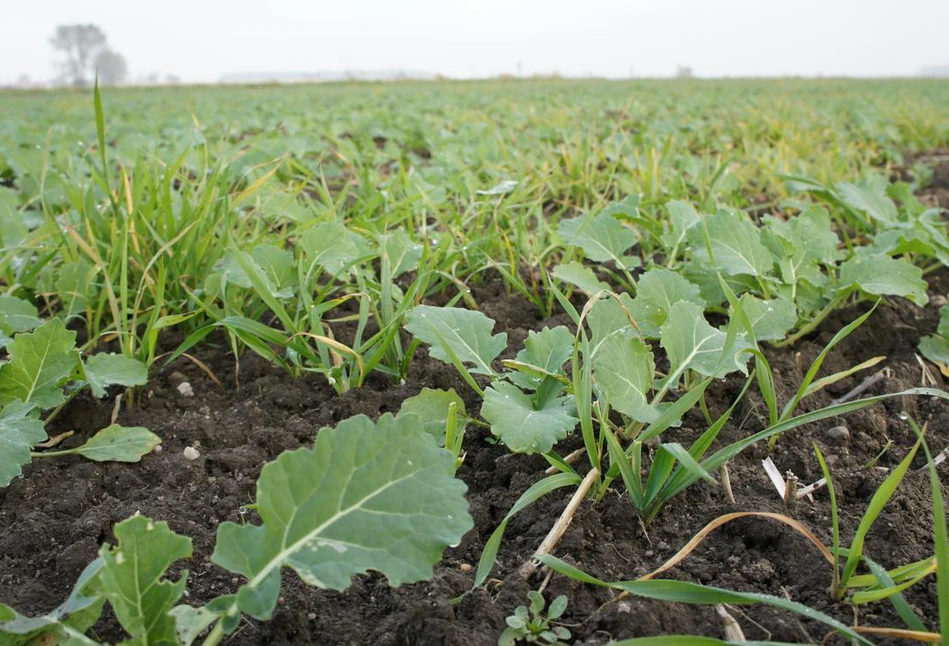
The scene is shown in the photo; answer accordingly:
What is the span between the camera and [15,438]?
104cm

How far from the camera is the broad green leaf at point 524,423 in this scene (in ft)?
3.24

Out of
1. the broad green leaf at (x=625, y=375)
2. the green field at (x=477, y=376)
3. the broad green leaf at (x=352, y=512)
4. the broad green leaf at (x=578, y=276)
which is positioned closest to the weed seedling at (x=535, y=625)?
the green field at (x=477, y=376)

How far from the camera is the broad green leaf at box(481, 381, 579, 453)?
0.99 meters

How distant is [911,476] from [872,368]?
0.46m

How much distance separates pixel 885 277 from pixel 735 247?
341mm

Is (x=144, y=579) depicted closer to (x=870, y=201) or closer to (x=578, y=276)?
(x=578, y=276)

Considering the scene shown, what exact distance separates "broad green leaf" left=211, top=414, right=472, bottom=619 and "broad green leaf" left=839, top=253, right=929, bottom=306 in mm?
1192

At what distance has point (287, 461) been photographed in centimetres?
75

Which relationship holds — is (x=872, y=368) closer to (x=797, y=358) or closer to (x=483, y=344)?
(x=797, y=358)

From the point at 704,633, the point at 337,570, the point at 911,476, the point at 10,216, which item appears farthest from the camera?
the point at 10,216

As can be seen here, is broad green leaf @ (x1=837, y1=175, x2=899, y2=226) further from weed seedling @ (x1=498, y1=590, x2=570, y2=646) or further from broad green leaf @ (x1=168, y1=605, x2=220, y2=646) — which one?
broad green leaf @ (x1=168, y1=605, x2=220, y2=646)

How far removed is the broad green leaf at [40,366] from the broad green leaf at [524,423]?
74 centimetres

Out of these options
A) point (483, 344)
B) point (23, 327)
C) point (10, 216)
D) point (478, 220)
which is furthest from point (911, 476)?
point (10, 216)

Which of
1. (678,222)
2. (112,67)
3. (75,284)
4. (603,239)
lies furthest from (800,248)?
(112,67)
